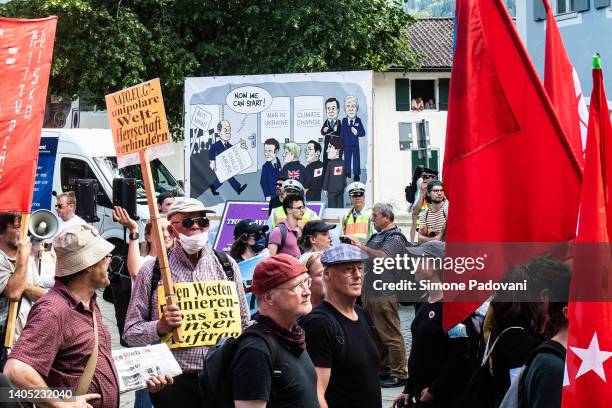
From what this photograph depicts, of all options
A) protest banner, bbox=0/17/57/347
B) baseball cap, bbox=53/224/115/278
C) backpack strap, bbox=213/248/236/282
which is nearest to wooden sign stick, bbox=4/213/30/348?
protest banner, bbox=0/17/57/347

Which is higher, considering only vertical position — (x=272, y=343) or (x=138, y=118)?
(x=138, y=118)

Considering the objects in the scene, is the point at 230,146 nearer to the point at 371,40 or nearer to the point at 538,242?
the point at 538,242

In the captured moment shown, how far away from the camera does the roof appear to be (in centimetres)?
4997

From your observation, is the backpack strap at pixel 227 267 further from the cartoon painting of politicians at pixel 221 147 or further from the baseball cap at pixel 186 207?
the cartoon painting of politicians at pixel 221 147

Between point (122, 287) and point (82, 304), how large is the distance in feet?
8.02

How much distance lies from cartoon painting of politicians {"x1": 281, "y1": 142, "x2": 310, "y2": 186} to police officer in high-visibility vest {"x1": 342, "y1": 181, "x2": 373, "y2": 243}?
3.31ft

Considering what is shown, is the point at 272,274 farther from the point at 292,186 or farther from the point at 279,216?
the point at 292,186

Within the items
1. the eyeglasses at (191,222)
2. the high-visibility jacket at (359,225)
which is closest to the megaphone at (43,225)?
the eyeglasses at (191,222)

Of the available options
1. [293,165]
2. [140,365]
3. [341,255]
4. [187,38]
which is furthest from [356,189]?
[187,38]

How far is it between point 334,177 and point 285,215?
1827 millimetres

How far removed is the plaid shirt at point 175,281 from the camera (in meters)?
6.11

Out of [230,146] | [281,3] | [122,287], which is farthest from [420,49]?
[122,287]

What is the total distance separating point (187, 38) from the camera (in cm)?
3056

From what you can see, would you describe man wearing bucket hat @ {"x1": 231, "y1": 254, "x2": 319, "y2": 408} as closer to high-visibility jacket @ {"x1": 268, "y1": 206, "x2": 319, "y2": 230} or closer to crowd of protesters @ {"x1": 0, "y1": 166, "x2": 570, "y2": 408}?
crowd of protesters @ {"x1": 0, "y1": 166, "x2": 570, "y2": 408}
